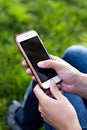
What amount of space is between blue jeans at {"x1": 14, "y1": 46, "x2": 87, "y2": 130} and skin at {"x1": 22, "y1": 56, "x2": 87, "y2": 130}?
0.12 metres

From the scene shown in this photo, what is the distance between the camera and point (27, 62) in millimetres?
1688

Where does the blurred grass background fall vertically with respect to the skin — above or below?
above

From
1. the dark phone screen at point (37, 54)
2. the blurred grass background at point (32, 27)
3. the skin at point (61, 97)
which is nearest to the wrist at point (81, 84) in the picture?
the skin at point (61, 97)

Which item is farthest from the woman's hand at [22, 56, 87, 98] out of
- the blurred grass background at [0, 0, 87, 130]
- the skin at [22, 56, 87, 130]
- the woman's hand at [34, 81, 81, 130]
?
the blurred grass background at [0, 0, 87, 130]

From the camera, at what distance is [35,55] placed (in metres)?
1.75

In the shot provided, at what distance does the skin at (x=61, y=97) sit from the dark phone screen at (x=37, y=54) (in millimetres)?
33

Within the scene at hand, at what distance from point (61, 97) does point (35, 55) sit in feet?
1.01

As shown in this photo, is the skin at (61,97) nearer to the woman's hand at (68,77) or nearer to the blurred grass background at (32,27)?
the woman's hand at (68,77)

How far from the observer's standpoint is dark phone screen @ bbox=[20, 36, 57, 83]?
5.56 ft

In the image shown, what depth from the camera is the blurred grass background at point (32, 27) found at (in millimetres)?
2695

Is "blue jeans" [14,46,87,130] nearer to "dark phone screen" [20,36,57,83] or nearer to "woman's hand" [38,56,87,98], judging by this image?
"woman's hand" [38,56,87,98]

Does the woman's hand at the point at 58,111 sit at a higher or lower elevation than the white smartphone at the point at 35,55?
lower

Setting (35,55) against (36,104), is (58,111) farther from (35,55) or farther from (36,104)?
(36,104)

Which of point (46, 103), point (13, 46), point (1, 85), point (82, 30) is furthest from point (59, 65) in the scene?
point (82, 30)
